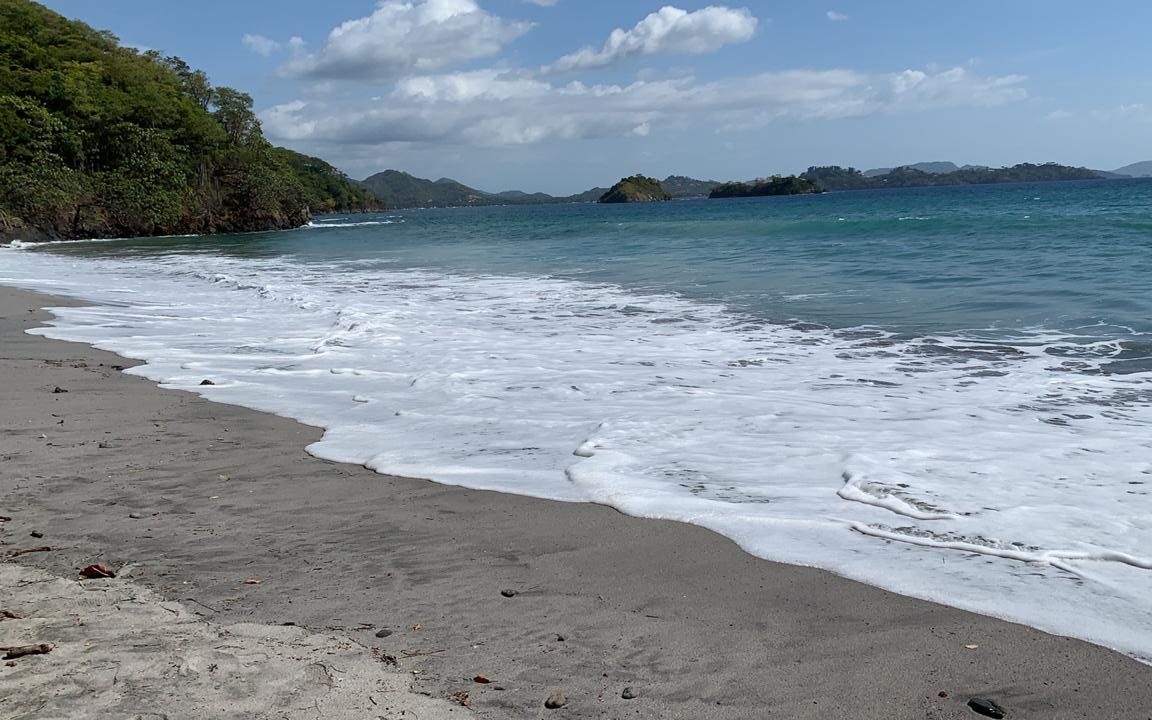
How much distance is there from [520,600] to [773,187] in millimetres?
149644

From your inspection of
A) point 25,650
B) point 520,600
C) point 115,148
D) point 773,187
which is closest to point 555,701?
point 520,600

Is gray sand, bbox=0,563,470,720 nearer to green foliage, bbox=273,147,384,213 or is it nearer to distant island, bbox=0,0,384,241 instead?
distant island, bbox=0,0,384,241

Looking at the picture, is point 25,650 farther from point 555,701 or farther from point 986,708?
point 986,708

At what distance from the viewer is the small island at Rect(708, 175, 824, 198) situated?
470 ft

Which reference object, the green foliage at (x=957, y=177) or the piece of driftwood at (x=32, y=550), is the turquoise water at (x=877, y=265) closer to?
the piece of driftwood at (x=32, y=550)

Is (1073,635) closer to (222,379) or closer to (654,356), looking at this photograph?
(654,356)

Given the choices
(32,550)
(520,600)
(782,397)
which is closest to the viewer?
(520,600)

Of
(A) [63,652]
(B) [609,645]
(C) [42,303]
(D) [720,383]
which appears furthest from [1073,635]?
(C) [42,303]

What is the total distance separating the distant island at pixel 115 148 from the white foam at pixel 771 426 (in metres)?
40.6

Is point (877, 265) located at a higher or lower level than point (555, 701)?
higher

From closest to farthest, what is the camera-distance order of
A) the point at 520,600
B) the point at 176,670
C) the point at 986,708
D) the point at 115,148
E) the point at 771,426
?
the point at 986,708 < the point at 176,670 < the point at 520,600 < the point at 771,426 < the point at 115,148

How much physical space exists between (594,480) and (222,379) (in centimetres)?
485


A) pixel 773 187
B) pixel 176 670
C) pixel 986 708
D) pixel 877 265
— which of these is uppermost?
pixel 773 187

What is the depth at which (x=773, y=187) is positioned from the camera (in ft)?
479
